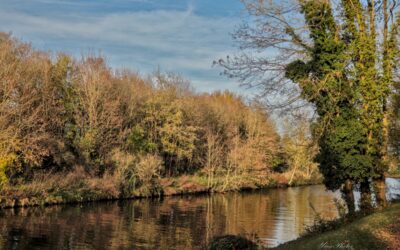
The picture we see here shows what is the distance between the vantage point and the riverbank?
33.3m

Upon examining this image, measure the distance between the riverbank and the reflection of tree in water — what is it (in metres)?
1.57

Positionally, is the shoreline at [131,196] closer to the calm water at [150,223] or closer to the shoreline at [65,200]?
the shoreline at [65,200]

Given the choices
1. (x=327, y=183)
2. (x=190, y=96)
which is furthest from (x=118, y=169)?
(x=327, y=183)

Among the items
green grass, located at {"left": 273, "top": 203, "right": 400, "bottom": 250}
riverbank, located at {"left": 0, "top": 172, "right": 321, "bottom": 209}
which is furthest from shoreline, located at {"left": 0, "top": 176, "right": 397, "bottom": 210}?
green grass, located at {"left": 273, "top": 203, "right": 400, "bottom": 250}

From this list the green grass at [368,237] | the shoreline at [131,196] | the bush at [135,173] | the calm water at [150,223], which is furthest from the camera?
the bush at [135,173]

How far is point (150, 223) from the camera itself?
28.7 meters

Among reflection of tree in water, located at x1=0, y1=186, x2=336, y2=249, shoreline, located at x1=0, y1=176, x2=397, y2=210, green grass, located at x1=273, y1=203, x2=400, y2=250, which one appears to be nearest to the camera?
green grass, located at x1=273, y1=203, x2=400, y2=250

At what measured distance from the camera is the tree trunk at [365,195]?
16994 mm

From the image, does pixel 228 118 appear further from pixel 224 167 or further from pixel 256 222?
pixel 256 222

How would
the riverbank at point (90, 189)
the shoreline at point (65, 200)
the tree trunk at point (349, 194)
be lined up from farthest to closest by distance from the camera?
the riverbank at point (90, 189), the shoreline at point (65, 200), the tree trunk at point (349, 194)

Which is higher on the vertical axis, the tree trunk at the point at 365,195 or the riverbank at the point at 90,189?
the tree trunk at the point at 365,195

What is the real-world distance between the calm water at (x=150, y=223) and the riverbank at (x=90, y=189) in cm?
149

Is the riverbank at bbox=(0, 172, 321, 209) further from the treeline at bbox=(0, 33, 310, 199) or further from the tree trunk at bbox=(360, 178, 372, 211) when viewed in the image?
the tree trunk at bbox=(360, 178, 372, 211)

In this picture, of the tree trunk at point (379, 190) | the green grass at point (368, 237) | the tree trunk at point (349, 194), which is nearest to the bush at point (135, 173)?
the tree trunk at point (349, 194)
